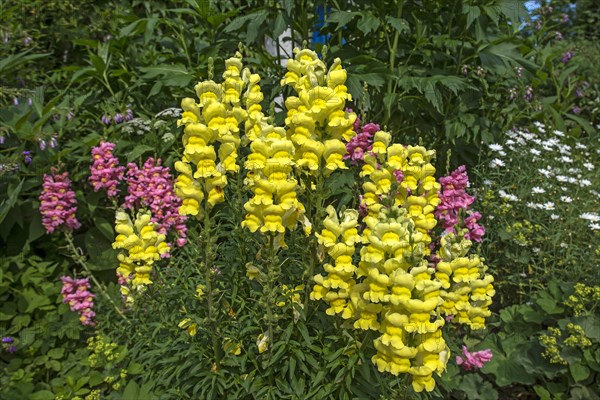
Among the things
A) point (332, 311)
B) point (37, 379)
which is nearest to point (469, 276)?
point (332, 311)

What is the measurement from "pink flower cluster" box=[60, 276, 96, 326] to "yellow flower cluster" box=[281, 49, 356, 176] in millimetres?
1871

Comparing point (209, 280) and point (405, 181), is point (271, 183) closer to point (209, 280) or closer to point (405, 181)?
point (209, 280)

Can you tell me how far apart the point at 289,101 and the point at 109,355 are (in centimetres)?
179

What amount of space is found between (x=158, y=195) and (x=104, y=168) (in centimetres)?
45

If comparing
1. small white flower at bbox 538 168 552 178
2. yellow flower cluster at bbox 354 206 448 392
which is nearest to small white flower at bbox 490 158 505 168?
small white flower at bbox 538 168 552 178

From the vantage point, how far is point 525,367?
3287mm

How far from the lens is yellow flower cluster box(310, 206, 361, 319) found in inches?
84.5

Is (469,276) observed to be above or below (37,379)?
above

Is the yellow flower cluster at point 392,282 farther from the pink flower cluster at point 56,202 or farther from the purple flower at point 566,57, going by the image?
the purple flower at point 566,57

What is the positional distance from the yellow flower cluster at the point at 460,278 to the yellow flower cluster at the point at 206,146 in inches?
39.3

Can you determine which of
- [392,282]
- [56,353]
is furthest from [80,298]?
[392,282]

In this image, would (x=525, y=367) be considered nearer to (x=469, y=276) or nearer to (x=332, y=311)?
(x=469, y=276)

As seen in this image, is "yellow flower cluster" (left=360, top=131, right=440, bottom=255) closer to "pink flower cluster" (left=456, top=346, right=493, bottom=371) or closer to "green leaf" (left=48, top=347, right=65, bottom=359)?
"pink flower cluster" (left=456, top=346, right=493, bottom=371)

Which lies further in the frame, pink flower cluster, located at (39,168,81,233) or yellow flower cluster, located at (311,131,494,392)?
pink flower cluster, located at (39,168,81,233)
